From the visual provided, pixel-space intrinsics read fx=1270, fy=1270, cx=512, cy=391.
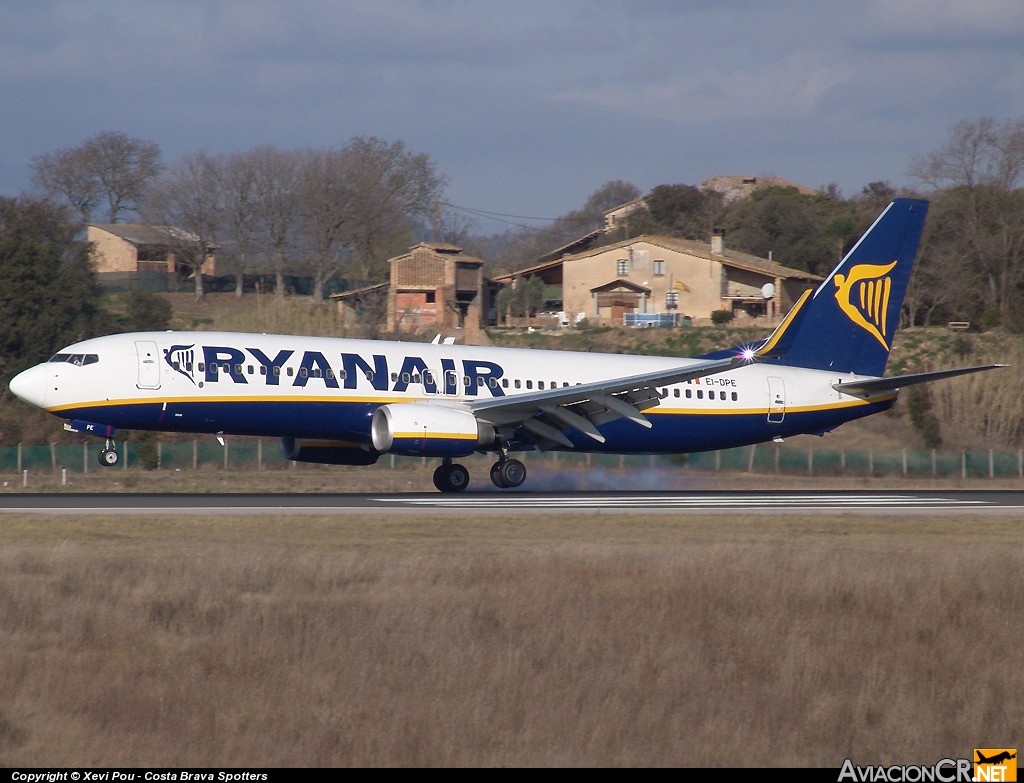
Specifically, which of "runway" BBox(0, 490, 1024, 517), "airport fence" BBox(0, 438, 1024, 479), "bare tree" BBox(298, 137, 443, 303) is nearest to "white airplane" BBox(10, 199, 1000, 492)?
"runway" BBox(0, 490, 1024, 517)

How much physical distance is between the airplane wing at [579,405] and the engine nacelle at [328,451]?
337 cm

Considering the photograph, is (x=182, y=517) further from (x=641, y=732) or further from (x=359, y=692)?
(x=641, y=732)

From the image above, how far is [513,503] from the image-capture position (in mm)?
30781

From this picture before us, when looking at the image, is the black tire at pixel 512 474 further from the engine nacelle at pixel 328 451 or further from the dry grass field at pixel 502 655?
the dry grass field at pixel 502 655

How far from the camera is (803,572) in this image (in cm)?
1884

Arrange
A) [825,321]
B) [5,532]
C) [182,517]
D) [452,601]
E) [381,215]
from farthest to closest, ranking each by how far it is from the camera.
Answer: [381,215] → [825,321] → [182,517] → [5,532] → [452,601]

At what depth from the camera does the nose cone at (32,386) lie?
101ft

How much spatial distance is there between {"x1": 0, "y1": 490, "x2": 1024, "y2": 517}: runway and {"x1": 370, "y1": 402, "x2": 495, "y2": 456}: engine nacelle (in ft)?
4.21

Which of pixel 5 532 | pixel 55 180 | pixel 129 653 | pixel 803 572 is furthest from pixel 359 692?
pixel 55 180

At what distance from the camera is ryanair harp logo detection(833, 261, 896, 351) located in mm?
40125

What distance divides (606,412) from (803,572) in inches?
643

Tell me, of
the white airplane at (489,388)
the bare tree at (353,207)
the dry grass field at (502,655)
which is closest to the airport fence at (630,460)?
the white airplane at (489,388)

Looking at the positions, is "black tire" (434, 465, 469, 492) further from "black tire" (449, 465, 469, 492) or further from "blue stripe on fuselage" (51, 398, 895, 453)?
"blue stripe on fuselage" (51, 398, 895, 453)

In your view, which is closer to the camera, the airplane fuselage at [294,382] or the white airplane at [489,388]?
the airplane fuselage at [294,382]
